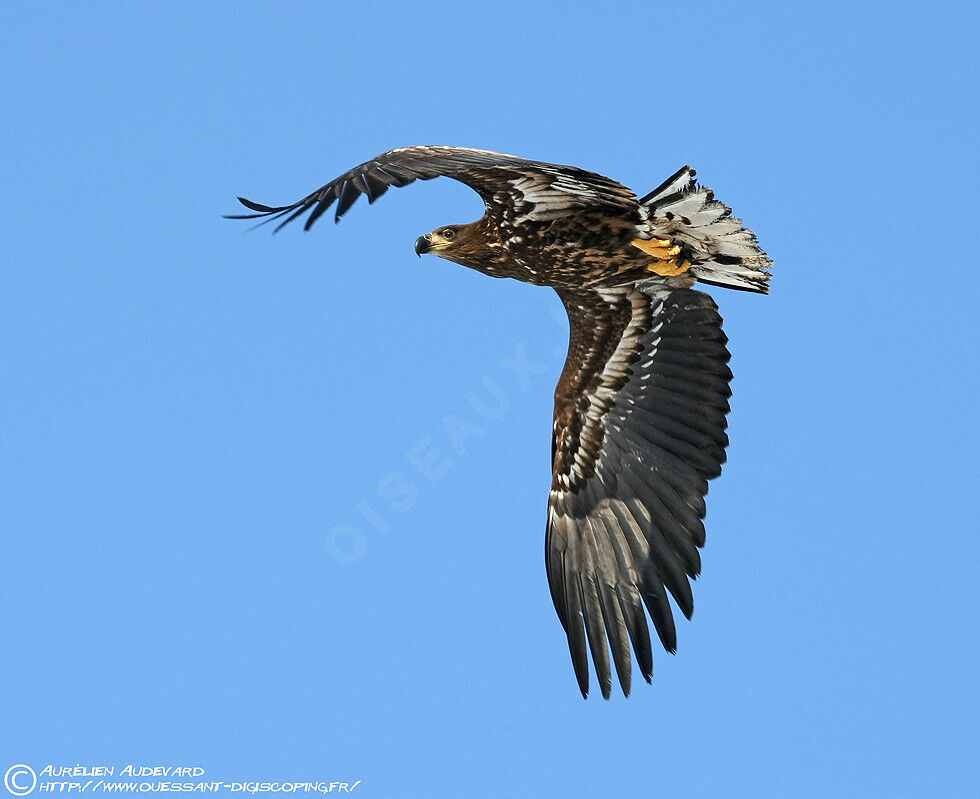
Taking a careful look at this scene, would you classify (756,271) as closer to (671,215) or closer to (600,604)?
(671,215)

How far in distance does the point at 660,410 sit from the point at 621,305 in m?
0.95

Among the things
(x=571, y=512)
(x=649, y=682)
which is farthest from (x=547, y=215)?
(x=649, y=682)

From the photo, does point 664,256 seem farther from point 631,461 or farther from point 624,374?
point 631,461

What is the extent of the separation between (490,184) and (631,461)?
279cm

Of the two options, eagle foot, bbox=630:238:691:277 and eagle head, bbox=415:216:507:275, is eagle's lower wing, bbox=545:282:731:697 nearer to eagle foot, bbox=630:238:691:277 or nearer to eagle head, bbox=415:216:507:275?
eagle foot, bbox=630:238:691:277

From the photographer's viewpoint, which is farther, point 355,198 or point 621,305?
point 621,305

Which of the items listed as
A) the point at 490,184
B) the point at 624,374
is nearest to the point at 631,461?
the point at 624,374

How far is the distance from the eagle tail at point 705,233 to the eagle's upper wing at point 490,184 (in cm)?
27

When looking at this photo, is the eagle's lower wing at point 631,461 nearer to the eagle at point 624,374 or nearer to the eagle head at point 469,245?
the eagle at point 624,374

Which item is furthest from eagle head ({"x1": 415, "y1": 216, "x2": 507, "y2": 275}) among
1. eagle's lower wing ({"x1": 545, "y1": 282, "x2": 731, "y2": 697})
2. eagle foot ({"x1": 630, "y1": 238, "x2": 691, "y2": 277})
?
eagle foot ({"x1": 630, "y1": 238, "x2": 691, "y2": 277})

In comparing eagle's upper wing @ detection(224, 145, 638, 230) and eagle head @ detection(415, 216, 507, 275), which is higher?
eagle head @ detection(415, 216, 507, 275)

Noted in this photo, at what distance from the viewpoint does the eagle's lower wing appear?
1081cm

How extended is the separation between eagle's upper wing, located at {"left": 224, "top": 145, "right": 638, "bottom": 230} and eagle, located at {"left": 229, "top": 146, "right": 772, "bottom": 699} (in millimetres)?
25

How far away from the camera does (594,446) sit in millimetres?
11672
